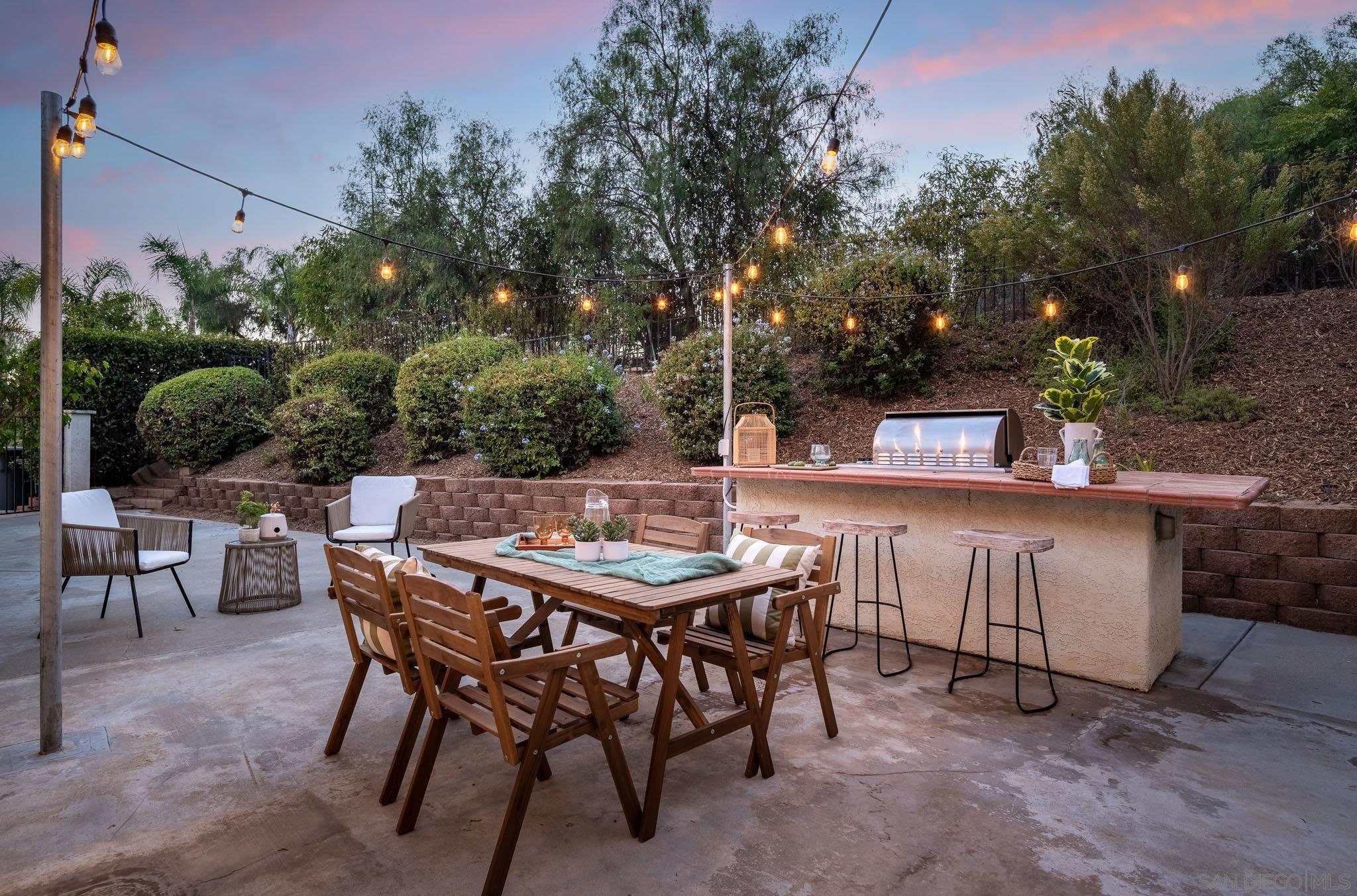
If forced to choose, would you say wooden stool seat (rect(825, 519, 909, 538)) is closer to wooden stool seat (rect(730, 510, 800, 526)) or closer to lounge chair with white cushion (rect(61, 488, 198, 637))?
wooden stool seat (rect(730, 510, 800, 526))

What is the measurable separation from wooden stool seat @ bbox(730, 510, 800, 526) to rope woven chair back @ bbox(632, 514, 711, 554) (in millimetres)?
452

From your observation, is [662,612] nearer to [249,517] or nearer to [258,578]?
[258,578]

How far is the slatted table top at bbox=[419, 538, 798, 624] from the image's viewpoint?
87.9 inches

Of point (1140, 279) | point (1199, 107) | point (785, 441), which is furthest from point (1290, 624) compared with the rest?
point (1199, 107)

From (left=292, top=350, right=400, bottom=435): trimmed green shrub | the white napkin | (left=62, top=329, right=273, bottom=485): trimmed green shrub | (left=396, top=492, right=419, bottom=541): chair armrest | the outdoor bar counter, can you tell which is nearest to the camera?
the white napkin

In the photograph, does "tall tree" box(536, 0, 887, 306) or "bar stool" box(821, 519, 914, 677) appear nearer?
"bar stool" box(821, 519, 914, 677)

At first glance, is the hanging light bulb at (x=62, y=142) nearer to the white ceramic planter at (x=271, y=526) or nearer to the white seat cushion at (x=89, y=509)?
the white seat cushion at (x=89, y=509)

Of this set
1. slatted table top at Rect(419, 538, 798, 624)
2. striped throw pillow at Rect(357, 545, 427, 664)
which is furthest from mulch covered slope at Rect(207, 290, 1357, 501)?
striped throw pillow at Rect(357, 545, 427, 664)

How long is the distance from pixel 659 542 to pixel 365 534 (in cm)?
329

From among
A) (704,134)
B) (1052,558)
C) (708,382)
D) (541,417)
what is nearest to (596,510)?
(1052,558)

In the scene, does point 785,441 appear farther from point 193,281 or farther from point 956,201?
point 193,281

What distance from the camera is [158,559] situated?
4.53 meters

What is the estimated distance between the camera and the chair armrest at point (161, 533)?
15.9 ft

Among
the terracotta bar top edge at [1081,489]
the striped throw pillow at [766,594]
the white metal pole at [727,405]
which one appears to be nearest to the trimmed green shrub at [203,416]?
the white metal pole at [727,405]
